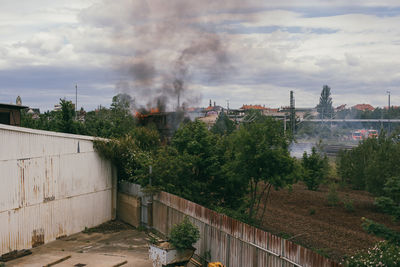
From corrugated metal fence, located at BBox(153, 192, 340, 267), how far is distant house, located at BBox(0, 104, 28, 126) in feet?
44.2

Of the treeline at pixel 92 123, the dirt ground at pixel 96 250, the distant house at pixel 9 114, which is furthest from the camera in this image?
the treeline at pixel 92 123

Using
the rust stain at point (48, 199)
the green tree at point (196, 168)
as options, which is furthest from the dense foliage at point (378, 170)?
the rust stain at point (48, 199)

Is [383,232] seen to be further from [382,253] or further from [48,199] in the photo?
[48,199]

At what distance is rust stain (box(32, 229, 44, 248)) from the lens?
54.9 ft

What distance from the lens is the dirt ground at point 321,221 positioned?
628 inches

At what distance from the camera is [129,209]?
20.4 metres

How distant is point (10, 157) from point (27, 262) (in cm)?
434

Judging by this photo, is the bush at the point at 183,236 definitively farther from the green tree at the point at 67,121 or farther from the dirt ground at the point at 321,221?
the green tree at the point at 67,121

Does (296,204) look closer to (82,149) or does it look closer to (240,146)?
(240,146)

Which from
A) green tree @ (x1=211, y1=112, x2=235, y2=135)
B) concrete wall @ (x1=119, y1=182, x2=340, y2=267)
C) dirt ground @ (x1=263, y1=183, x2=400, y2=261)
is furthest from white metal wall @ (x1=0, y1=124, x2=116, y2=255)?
green tree @ (x1=211, y1=112, x2=235, y2=135)

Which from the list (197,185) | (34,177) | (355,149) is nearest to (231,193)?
(197,185)

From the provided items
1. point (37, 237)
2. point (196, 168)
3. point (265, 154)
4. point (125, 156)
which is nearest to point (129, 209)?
point (125, 156)

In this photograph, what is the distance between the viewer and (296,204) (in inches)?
965

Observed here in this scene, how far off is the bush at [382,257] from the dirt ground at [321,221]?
4.90m
